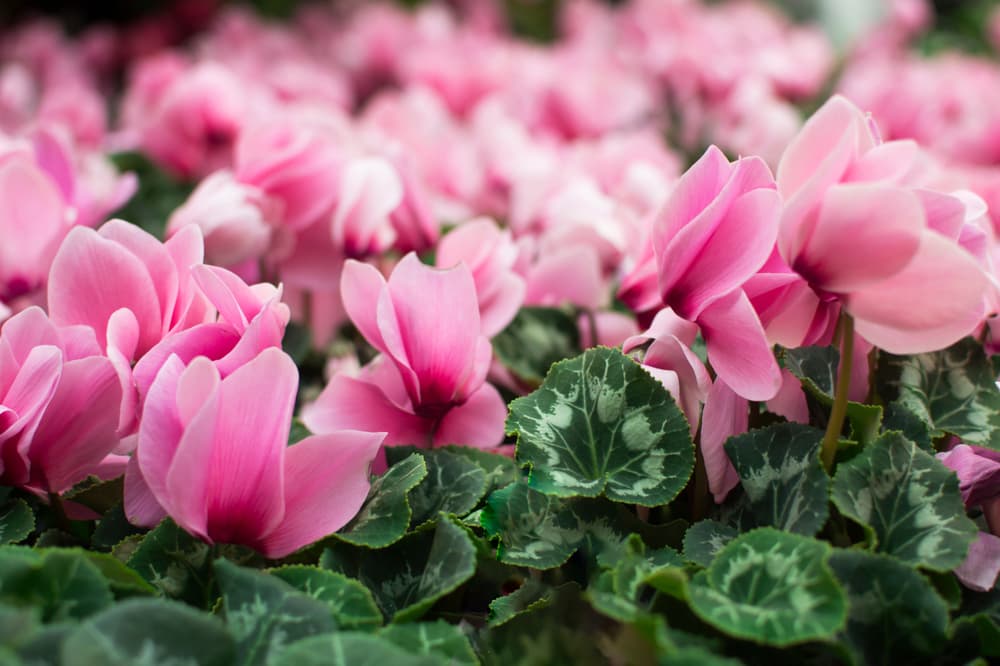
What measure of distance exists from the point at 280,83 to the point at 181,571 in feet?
6.84

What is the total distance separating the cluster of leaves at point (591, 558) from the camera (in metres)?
0.63

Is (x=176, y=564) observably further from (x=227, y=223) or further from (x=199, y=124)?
(x=199, y=124)

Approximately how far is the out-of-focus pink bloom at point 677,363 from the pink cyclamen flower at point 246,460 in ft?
0.78

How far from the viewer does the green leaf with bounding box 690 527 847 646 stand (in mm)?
622

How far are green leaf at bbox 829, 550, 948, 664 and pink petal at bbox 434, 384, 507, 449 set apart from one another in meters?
0.35

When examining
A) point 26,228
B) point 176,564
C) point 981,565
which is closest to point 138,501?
point 176,564

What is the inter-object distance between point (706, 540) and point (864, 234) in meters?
0.25

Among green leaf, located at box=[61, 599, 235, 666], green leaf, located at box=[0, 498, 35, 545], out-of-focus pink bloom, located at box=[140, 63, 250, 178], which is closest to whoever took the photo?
green leaf, located at box=[61, 599, 235, 666]

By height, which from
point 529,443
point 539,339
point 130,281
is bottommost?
point 539,339

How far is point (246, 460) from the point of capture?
0.71 m

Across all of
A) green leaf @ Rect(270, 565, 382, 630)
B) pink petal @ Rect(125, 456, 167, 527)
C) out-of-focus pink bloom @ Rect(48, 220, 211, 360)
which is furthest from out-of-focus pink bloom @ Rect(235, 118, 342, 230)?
green leaf @ Rect(270, 565, 382, 630)

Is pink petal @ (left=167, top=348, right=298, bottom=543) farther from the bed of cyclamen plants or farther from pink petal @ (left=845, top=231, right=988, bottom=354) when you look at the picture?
pink petal @ (left=845, top=231, right=988, bottom=354)

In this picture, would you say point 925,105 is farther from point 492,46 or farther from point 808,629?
point 808,629

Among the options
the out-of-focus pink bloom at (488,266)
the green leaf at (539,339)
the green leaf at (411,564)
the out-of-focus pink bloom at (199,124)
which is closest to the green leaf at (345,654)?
the green leaf at (411,564)
